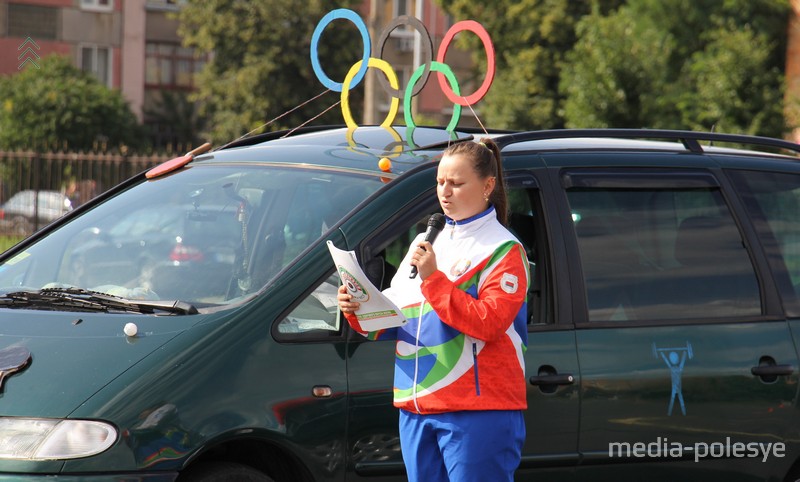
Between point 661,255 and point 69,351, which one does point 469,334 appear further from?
point 661,255

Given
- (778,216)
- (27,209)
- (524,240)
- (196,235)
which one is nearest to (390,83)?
(524,240)

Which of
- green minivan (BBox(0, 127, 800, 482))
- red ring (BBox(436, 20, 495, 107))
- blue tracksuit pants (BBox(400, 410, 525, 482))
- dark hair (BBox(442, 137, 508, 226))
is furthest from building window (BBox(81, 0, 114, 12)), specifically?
blue tracksuit pants (BBox(400, 410, 525, 482))

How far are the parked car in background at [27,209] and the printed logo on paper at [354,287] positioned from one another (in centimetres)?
1853

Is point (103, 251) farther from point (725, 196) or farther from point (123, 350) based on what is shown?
point (725, 196)

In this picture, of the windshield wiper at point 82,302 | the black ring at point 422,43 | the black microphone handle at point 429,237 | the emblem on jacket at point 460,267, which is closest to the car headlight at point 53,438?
the windshield wiper at point 82,302

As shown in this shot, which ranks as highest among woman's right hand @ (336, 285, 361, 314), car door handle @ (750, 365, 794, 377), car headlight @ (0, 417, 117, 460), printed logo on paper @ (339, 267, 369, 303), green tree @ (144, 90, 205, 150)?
printed logo on paper @ (339, 267, 369, 303)

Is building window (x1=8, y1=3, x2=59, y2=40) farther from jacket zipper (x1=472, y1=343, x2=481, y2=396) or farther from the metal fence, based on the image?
jacket zipper (x1=472, y1=343, x2=481, y2=396)

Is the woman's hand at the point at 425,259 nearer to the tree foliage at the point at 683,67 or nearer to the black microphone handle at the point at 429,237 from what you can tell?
the black microphone handle at the point at 429,237

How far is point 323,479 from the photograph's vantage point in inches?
148

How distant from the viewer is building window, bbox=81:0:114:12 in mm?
42812

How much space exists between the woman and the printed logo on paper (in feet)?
0.07

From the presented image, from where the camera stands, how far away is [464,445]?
3209mm

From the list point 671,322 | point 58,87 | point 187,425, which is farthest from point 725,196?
point 58,87

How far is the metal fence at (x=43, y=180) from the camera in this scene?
68.0 ft
